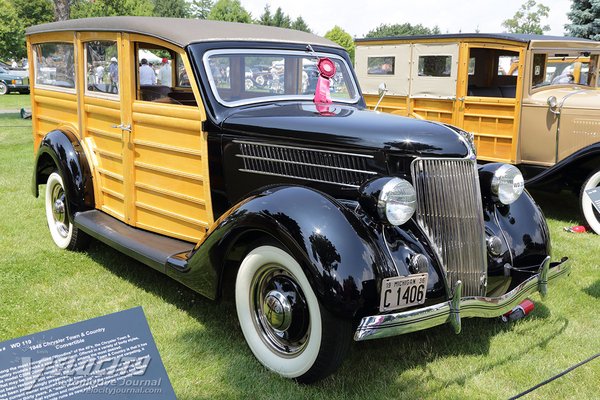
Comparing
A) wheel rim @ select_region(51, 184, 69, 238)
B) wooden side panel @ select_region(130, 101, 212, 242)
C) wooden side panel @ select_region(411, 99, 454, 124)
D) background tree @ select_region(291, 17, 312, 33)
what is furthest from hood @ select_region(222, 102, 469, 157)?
background tree @ select_region(291, 17, 312, 33)

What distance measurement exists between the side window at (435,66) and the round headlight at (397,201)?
527 cm

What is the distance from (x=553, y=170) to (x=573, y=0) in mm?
17427

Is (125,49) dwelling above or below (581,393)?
above

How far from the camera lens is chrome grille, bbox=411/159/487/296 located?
9.86ft

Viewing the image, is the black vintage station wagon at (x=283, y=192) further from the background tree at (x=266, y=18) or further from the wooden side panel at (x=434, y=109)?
the background tree at (x=266, y=18)

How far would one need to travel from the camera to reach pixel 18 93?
1022 inches

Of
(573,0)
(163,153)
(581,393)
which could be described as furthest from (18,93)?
(581,393)

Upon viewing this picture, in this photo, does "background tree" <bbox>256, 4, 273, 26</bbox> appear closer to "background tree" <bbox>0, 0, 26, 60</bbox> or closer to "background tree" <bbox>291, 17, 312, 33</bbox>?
"background tree" <bbox>291, 17, 312, 33</bbox>

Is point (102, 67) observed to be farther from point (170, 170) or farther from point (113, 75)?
point (170, 170)

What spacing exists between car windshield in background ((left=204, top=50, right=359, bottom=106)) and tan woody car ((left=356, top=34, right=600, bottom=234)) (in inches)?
75.7

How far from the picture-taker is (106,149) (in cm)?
454

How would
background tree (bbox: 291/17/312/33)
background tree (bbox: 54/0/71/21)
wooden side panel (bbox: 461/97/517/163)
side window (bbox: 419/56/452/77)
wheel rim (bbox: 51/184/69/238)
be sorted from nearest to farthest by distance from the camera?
wheel rim (bbox: 51/184/69/238), wooden side panel (bbox: 461/97/517/163), side window (bbox: 419/56/452/77), background tree (bbox: 54/0/71/21), background tree (bbox: 291/17/312/33)

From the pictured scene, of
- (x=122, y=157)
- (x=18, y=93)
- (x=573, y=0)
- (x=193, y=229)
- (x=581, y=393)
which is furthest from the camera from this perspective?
(x=18, y=93)

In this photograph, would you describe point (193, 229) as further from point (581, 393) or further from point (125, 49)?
point (581, 393)
